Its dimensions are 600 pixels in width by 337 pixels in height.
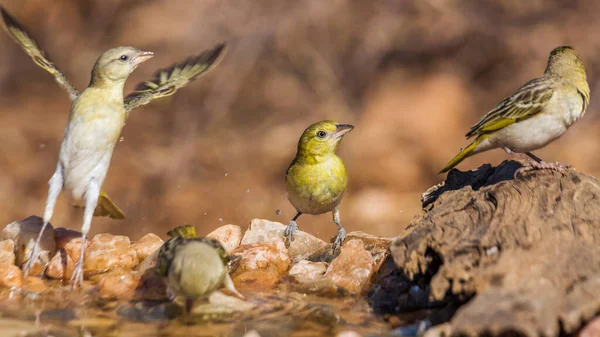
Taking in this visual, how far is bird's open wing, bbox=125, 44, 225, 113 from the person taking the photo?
6367 millimetres

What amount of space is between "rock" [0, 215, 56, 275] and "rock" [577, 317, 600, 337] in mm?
3708

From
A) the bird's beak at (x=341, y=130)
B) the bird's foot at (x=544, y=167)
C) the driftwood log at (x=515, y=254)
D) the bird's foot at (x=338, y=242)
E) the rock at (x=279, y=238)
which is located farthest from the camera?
the bird's beak at (x=341, y=130)

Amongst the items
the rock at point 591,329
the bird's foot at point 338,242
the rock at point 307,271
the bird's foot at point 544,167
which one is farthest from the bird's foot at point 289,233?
the rock at point 591,329

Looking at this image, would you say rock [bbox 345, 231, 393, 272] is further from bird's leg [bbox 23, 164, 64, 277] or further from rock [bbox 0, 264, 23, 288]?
rock [bbox 0, 264, 23, 288]

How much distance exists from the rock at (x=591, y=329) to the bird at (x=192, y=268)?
1.96 metres

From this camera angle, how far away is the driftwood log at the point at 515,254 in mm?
3594

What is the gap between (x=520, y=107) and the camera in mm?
5625

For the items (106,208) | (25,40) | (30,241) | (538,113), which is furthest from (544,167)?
(25,40)

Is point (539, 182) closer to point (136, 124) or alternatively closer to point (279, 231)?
point (279, 231)

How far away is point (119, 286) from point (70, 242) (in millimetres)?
902

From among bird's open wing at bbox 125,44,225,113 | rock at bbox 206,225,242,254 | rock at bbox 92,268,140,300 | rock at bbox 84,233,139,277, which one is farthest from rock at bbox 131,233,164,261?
bird's open wing at bbox 125,44,225,113

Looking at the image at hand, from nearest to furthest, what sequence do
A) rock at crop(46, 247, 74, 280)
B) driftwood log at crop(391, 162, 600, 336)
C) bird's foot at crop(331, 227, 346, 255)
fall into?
driftwood log at crop(391, 162, 600, 336) → rock at crop(46, 247, 74, 280) → bird's foot at crop(331, 227, 346, 255)

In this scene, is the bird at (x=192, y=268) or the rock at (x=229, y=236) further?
the rock at (x=229, y=236)

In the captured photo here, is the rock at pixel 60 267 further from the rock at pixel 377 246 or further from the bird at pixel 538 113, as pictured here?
the bird at pixel 538 113
